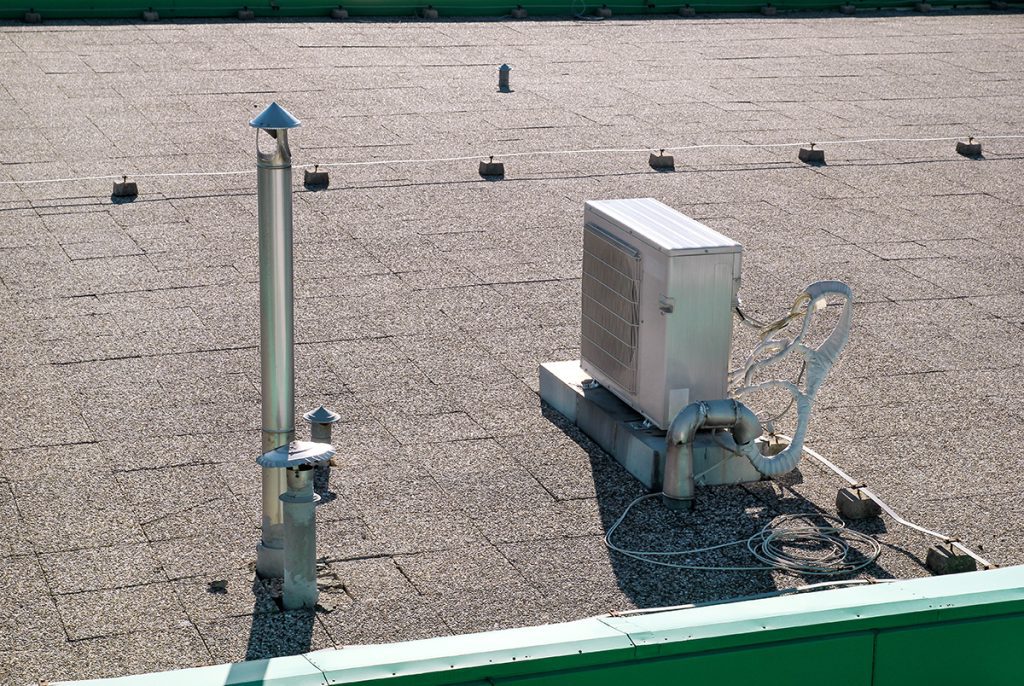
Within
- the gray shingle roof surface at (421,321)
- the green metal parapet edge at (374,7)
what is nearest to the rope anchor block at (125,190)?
the gray shingle roof surface at (421,321)

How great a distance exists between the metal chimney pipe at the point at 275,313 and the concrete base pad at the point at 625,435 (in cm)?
185

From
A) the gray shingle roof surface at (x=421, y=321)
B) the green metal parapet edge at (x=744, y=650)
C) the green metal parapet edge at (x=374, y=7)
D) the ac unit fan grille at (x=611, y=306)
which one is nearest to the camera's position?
the green metal parapet edge at (x=744, y=650)

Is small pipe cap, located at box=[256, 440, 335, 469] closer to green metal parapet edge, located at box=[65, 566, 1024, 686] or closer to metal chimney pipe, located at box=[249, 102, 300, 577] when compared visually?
metal chimney pipe, located at box=[249, 102, 300, 577]

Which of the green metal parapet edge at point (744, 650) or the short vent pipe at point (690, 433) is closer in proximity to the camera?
the green metal parapet edge at point (744, 650)

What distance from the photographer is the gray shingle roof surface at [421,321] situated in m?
5.81

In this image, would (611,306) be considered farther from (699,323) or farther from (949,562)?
(949,562)

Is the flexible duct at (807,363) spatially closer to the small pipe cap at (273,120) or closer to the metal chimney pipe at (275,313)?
the metal chimney pipe at (275,313)

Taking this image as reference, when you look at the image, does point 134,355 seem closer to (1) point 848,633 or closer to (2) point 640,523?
(2) point 640,523

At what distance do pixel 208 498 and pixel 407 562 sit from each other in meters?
1.10

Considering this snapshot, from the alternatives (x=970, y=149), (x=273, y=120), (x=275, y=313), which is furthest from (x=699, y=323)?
(x=970, y=149)

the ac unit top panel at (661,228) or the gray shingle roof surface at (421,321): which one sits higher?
the ac unit top panel at (661,228)

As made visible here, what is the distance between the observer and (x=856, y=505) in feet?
20.9

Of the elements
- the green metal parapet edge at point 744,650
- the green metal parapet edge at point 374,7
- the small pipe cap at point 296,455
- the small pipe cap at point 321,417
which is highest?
the green metal parapet edge at point 374,7

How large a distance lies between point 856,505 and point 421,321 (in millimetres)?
3350
